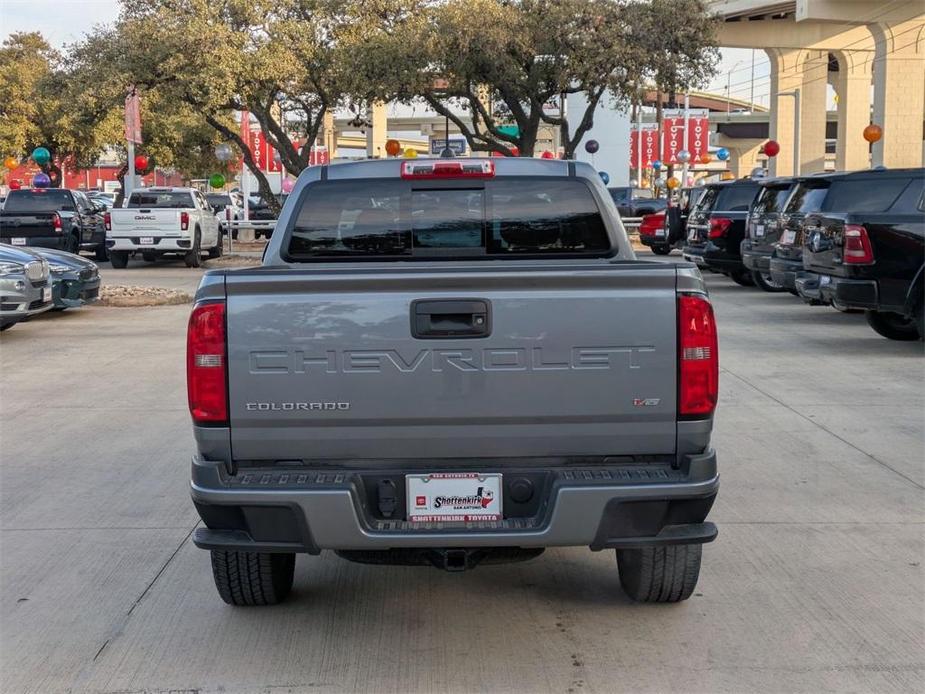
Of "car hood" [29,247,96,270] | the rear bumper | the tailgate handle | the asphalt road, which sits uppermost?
the tailgate handle

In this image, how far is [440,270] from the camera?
452cm

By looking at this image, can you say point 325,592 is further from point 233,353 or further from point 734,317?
point 734,317

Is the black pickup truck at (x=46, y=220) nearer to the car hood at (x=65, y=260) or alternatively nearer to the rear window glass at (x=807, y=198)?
the car hood at (x=65, y=260)

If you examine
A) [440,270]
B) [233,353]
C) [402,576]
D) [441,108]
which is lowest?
[402,576]

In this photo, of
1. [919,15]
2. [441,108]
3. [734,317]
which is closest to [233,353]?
[734,317]

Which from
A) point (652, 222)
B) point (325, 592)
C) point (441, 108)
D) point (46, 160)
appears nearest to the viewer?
point (325, 592)

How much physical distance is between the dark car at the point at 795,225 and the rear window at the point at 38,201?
686 inches

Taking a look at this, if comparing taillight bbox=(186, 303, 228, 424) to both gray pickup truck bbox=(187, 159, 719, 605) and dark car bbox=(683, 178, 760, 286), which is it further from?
dark car bbox=(683, 178, 760, 286)

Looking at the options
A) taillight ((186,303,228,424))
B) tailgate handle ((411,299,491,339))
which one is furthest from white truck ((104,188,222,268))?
tailgate handle ((411,299,491,339))

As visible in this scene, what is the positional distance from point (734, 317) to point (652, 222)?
14109 millimetres

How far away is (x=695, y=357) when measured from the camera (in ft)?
14.7

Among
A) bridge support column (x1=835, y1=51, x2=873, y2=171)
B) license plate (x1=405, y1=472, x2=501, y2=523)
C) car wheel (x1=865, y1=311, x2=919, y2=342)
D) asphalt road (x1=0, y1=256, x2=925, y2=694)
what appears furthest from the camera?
bridge support column (x1=835, y1=51, x2=873, y2=171)

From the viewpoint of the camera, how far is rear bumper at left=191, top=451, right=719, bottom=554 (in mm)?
4426

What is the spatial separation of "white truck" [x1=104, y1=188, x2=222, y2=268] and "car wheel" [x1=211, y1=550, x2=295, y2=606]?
901 inches
